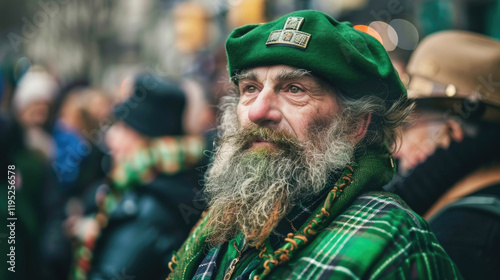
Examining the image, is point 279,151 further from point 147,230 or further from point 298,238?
point 147,230

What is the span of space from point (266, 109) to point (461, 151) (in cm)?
125

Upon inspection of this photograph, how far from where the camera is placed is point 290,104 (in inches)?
72.2

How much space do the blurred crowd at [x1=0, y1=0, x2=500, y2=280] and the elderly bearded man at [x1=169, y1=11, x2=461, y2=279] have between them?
60 centimetres

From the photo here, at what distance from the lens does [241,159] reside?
6.14 feet

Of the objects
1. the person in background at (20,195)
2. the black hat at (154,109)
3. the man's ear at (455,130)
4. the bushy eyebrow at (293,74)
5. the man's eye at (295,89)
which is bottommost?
the person in background at (20,195)

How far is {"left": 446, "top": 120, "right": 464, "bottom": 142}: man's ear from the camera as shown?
8.30ft

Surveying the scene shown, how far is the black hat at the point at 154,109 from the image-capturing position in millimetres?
3588

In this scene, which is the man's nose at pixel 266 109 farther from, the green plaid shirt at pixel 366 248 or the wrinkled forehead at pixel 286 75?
the green plaid shirt at pixel 366 248

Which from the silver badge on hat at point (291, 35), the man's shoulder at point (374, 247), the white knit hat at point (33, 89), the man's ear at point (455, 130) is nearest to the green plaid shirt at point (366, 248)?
the man's shoulder at point (374, 247)

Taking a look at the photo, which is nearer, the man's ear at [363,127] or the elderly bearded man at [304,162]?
the elderly bearded man at [304,162]

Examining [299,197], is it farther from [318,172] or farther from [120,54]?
[120,54]

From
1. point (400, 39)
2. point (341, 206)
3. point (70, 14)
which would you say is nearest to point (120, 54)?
point (70, 14)

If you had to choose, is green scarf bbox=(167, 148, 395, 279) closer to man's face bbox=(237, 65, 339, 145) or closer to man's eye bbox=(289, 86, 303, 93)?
man's face bbox=(237, 65, 339, 145)

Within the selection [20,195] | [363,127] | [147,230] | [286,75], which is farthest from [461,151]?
[20,195]
